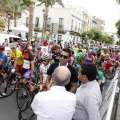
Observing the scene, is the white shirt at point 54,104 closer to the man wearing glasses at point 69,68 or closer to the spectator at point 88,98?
the spectator at point 88,98

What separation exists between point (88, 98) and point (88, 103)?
0.06m

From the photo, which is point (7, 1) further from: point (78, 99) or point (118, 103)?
point (78, 99)

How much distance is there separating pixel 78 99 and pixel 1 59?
5.29 metres

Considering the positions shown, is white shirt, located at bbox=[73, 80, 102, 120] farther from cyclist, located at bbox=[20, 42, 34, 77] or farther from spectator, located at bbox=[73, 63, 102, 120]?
cyclist, located at bbox=[20, 42, 34, 77]

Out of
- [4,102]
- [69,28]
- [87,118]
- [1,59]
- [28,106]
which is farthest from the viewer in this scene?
[69,28]

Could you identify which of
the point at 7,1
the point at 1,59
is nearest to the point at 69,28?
the point at 7,1

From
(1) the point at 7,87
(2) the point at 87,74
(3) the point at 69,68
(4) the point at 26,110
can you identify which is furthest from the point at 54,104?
(1) the point at 7,87

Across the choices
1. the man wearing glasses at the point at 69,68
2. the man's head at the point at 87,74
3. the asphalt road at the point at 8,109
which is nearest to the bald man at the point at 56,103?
the man's head at the point at 87,74

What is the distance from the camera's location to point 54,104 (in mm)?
2457

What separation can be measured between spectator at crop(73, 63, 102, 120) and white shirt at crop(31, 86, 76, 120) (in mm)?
361

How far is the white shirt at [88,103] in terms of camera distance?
110 inches

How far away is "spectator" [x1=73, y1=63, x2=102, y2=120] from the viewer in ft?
9.18

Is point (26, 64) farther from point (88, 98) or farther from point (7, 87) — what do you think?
point (88, 98)

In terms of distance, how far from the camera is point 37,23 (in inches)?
2144
